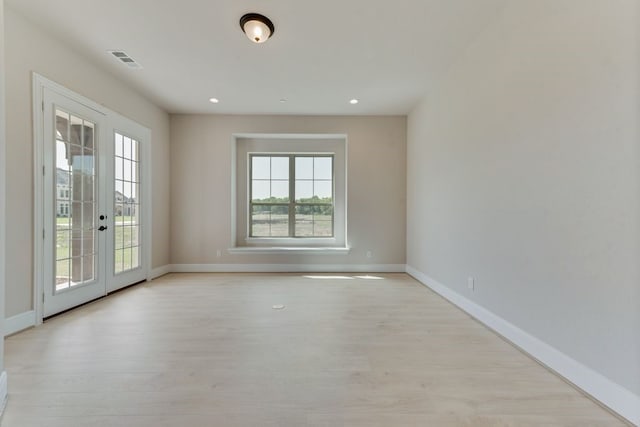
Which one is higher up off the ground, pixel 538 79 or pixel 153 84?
pixel 153 84

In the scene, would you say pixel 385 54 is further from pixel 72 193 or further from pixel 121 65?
pixel 72 193

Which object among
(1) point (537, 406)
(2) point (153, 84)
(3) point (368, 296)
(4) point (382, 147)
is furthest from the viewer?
(4) point (382, 147)

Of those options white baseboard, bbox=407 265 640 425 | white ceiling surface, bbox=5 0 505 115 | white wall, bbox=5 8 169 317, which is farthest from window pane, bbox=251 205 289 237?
white baseboard, bbox=407 265 640 425

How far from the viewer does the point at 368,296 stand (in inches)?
136

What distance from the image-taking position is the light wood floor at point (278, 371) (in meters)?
1.41

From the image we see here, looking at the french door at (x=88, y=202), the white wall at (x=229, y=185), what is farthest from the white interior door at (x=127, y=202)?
the white wall at (x=229, y=185)

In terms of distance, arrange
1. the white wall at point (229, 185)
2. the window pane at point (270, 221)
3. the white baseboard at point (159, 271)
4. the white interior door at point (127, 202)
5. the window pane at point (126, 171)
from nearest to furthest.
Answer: the white interior door at point (127, 202) → the window pane at point (126, 171) → the white baseboard at point (159, 271) → the white wall at point (229, 185) → the window pane at point (270, 221)

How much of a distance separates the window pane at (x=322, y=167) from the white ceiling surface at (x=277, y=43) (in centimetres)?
145

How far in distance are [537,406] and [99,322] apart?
355 cm

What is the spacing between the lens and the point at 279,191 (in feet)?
17.6

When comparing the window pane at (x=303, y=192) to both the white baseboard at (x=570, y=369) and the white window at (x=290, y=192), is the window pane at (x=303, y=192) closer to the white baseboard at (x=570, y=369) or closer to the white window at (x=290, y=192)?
the white window at (x=290, y=192)

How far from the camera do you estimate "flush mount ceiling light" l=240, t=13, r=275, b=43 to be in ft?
7.66

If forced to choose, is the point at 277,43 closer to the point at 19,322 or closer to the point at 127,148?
the point at 127,148

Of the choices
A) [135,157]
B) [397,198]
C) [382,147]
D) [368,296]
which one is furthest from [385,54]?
[135,157]
